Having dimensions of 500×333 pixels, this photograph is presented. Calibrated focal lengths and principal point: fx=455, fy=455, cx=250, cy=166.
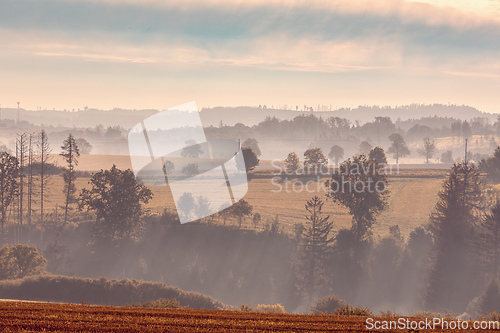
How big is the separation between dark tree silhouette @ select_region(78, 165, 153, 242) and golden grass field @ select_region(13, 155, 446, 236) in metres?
8.74

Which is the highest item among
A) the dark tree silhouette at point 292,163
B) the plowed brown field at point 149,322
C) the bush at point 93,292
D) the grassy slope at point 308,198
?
the dark tree silhouette at point 292,163

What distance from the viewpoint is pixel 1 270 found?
58875 mm

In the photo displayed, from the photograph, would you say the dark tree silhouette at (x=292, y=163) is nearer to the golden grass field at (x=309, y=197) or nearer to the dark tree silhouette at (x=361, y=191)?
the golden grass field at (x=309, y=197)

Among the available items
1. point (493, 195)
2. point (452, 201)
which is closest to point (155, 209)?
point (452, 201)

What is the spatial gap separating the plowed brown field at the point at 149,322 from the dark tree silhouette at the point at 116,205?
186 feet

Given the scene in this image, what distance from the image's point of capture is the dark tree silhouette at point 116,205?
79438 mm

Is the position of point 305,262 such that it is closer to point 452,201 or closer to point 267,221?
Result: point 267,221

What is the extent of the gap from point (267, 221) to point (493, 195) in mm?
51892

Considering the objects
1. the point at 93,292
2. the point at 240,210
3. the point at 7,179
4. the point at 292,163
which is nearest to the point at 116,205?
the point at 240,210

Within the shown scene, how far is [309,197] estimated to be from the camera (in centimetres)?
10731

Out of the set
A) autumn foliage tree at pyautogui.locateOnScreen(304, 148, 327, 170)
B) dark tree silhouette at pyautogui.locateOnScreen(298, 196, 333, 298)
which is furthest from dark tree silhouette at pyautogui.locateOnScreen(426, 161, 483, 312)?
autumn foliage tree at pyautogui.locateOnScreen(304, 148, 327, 170)

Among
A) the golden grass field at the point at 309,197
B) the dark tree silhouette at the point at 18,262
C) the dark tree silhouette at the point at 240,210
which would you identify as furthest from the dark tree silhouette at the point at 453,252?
the dark tree silhouette at the point at 18,262

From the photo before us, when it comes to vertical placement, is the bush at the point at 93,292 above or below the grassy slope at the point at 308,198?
below

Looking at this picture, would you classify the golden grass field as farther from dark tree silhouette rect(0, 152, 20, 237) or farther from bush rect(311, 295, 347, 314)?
Result: bush rect(311, 295, 347, 314)
